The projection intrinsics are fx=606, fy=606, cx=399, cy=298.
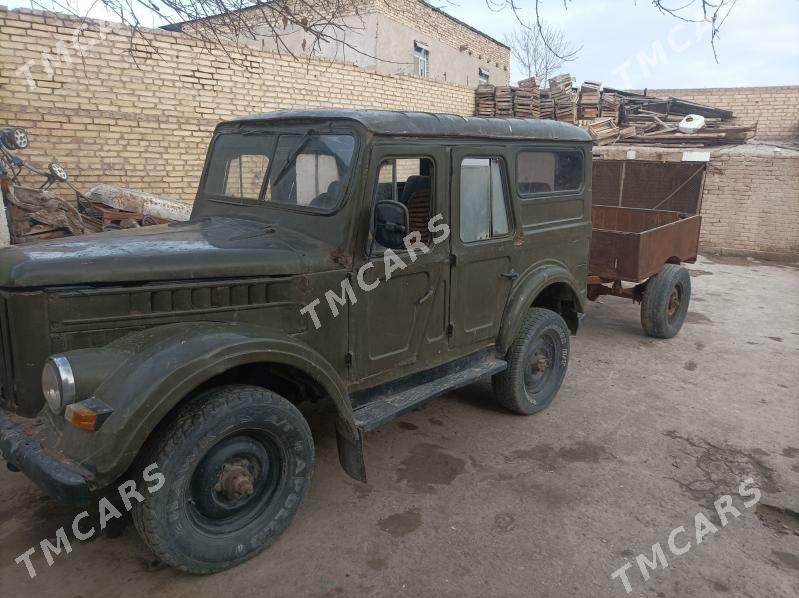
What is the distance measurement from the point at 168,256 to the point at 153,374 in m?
0.58

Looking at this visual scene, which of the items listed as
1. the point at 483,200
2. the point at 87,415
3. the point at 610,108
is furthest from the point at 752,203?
the point at 87,415

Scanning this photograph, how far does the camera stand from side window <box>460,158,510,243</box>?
3.60m

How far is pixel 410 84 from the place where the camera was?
1198cm

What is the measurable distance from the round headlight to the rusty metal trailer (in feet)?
15.7

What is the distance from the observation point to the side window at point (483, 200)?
3602mm

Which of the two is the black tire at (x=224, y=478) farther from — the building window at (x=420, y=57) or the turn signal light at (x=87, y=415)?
the building window at (x=420, y=57)

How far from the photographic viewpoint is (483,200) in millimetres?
3742

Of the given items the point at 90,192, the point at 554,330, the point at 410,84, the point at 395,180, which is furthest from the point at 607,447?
the point at 410,84

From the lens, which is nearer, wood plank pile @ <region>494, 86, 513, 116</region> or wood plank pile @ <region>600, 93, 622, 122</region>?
wood plank pile @ <region>494, 86, 513, 116</region>

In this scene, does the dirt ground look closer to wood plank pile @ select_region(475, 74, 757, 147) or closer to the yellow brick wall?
wood plank pile @ select_region(475, 74, 757, 147)

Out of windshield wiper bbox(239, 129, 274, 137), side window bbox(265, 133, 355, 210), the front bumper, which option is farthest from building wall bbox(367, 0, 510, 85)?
the front bumper

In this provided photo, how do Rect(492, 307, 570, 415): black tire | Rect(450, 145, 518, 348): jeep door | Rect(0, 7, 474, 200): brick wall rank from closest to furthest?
Rect(450, 145, 518, 348): jeep door → Rect(492, 307, 570, 415): black tire → Rect(0, 7, 474, 200): brick wall

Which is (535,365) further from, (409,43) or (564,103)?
(409,43)

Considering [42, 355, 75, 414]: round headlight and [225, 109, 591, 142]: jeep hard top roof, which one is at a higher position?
[225, 109, 591, 142]: jeep hard top roof
